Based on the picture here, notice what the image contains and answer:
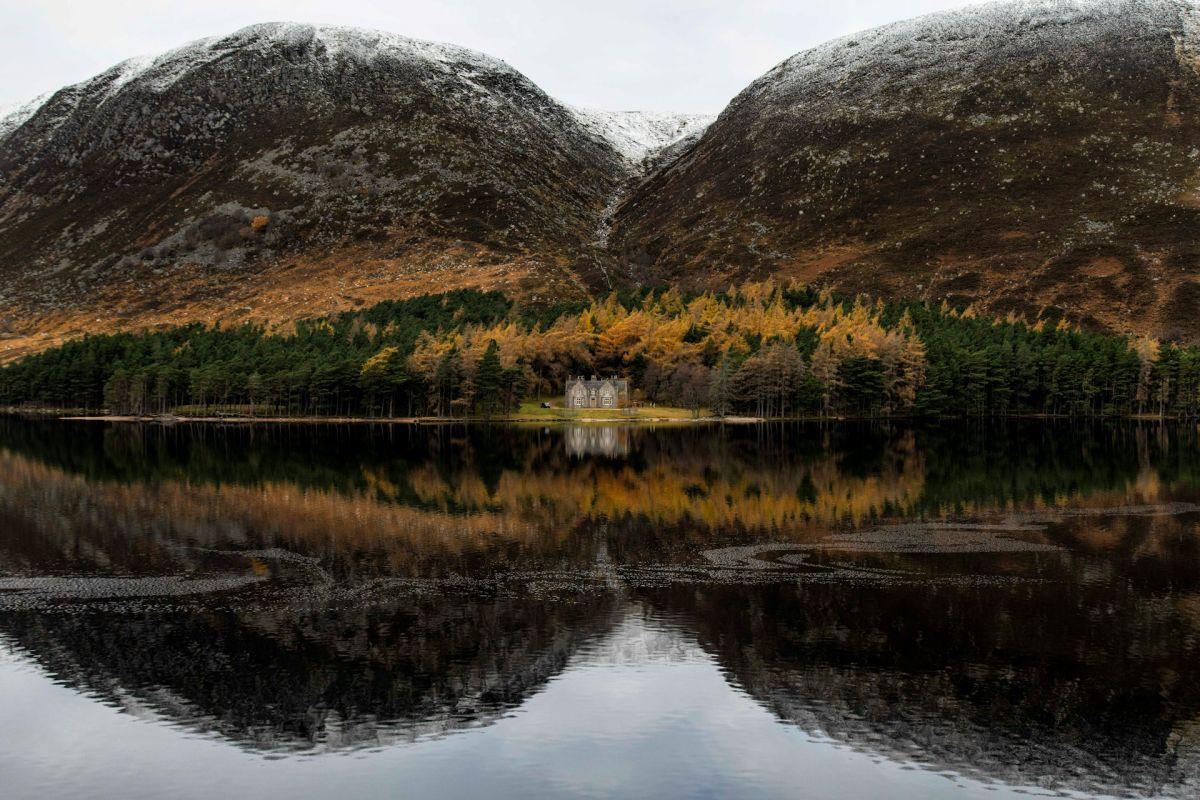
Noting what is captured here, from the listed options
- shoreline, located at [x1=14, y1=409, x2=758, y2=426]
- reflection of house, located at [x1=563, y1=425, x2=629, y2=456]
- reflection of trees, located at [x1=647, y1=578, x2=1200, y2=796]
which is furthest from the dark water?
shoreline, located at [x1=14, y1=409, x2=758, y2=426]

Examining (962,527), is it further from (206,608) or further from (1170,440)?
(1170,440)

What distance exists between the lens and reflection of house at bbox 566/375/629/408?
15612cm

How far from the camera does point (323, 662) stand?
27953mm

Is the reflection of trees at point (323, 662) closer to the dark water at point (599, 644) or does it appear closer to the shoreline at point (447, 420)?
the dark water at point (599, 644)

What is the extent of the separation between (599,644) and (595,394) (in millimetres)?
127911

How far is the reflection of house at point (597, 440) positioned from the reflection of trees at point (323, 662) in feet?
188

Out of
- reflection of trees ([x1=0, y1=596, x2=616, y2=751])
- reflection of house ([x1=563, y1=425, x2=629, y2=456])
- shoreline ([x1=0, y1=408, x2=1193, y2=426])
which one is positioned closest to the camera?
reflection of trees ([x1=0, y1=596, x2=616, y2=751])

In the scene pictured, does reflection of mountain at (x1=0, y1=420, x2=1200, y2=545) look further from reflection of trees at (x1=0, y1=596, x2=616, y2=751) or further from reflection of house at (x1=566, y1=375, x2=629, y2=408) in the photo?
reflection of house at (x1=566, y1=375, x2=629, y2=408)

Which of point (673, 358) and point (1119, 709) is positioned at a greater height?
point (673, 358)

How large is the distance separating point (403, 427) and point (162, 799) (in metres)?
115

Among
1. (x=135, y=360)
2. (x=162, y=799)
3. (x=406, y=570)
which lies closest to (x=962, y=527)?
(x=406, y=570)

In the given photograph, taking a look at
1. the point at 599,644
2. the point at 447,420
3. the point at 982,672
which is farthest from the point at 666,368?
the point at 982,672

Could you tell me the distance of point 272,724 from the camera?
24156 mm

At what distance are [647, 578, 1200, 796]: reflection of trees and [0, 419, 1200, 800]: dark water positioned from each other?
0.10m
